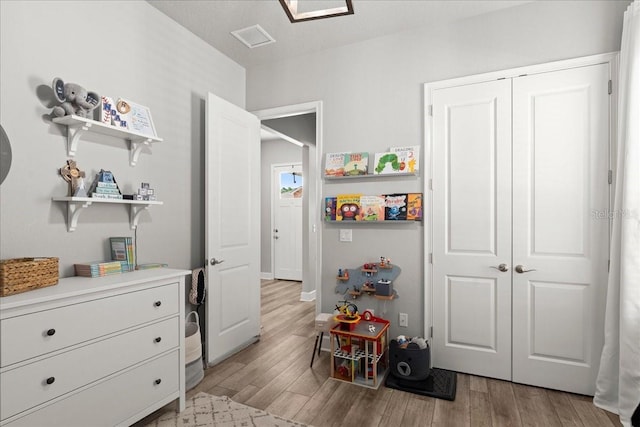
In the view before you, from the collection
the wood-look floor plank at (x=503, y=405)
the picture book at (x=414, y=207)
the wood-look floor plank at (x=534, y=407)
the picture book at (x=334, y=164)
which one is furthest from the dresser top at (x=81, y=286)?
the wood-look floor plank at (x=534, y=407)

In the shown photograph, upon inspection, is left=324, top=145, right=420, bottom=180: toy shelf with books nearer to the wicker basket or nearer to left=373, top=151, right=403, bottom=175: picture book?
left=373, top=151, right=403, bottom=175: picture book

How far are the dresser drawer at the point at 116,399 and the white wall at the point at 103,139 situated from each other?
0.72 meters

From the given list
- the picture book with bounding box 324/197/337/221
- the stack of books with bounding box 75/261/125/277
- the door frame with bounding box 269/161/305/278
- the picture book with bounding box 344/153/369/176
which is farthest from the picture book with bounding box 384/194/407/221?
the door frame with bounding box 269/161/305/278

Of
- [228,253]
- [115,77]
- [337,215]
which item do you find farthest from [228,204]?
[115,77]

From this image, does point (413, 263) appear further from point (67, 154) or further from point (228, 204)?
point (67, 154)

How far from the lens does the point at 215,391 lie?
2381 millimetres

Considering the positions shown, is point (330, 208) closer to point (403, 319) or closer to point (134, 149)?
point (403, 319)

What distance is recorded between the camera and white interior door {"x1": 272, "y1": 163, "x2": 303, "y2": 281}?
255 inches

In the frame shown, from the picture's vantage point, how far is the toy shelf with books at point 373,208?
109 inches

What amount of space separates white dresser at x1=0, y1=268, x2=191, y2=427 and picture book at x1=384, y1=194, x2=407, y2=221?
1.64m

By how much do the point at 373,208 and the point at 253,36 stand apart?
70.5 inches

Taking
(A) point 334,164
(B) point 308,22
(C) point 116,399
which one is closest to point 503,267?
(A) point 334,164

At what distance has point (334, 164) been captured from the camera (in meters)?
3.04

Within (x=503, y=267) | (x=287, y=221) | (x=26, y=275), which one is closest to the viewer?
(x=26, y=275)
